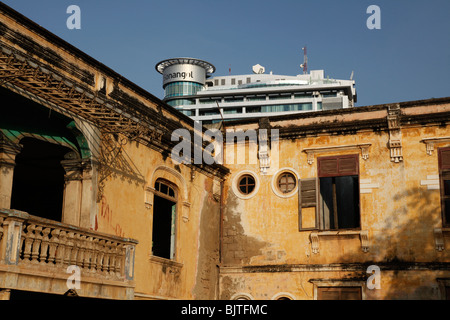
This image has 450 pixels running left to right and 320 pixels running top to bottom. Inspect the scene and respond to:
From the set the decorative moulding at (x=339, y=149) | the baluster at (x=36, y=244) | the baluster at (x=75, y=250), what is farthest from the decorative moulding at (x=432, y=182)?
the baluster at (x=36, y=244)

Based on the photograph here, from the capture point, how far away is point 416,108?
16219mm

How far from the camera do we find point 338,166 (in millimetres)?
16453

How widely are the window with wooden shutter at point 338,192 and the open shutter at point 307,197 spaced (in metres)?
0.20

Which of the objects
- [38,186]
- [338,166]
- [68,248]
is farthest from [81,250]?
[338,166]

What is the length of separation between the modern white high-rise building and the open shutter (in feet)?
277

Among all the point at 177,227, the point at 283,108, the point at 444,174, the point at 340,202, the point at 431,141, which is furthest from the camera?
the point at 283,108

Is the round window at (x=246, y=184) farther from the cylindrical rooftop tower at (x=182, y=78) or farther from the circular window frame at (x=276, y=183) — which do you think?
the cylindrical rooftop tower at (x=182, y=78)

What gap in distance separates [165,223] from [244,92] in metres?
89.6

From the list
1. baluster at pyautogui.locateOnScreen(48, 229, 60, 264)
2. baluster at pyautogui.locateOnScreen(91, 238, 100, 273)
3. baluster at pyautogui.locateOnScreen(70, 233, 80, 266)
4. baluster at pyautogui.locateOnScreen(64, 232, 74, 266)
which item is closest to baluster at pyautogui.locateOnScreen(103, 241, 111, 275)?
baluster at pyautogui.locateOnScreen(91, 238, 100, 273)

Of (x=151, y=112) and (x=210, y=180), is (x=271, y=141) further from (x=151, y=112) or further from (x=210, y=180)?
(x=151, y=112)

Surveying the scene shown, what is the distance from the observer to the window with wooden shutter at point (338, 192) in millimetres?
16328

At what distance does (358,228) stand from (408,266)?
5.24 feet

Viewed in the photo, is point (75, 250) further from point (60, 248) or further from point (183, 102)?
point (183, 102)
